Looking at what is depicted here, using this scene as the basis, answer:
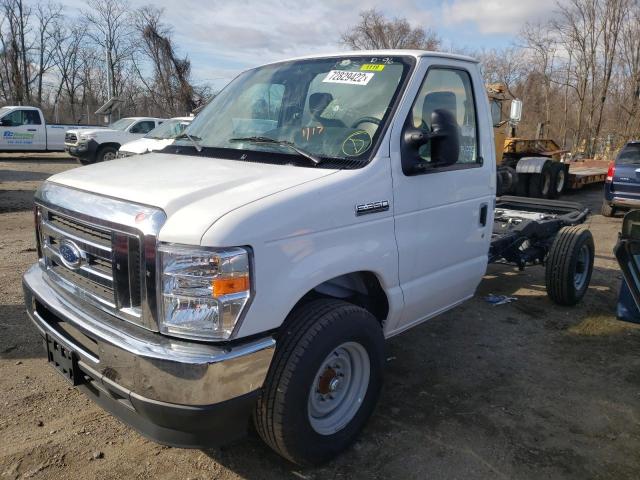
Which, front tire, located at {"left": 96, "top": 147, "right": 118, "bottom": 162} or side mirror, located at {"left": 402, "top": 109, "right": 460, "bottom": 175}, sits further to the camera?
front tire, located at {"left": 96, "top": 147, "right": 118, "bottom": 162}

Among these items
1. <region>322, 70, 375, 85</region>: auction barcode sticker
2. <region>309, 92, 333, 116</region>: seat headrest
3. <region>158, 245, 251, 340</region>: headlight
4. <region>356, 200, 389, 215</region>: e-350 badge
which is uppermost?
<region>322, 70, 375, 85</region>: auction barcode sticker

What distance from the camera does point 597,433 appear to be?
344 centimetres

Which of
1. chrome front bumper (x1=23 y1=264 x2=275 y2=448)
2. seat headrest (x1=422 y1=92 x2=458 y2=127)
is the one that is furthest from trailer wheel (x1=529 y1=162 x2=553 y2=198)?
chrome front bumper (x1=23 y1=264 x2=275 y2=448)

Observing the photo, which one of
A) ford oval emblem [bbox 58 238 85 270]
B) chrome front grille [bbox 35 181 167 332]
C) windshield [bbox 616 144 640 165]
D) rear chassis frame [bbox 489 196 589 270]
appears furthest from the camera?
windshield [bbox 616 144 640 165]

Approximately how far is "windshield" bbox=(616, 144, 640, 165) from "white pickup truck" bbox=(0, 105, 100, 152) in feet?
58.9

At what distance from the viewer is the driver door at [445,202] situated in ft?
10.7

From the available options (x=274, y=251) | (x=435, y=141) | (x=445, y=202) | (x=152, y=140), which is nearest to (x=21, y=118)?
(x=152, y=140)

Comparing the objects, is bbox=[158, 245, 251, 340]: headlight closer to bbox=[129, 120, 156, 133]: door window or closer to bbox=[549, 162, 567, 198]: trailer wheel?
bbox=[549, 162, 567, 198]: trailer wheel

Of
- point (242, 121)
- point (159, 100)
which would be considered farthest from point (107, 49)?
point (242, 121)

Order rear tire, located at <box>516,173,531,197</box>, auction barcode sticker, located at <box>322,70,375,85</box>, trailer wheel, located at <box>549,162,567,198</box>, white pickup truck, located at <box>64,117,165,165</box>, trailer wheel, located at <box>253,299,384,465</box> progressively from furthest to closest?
white pickup truck, located at <box>64,117,165,165</box>, trailer wheel, located at <box>549,162,567,198</box>, rear tire, located at <box>516,173,531,197</box>, auction barcode sticker, located at <box>322,70,375,85</box>, trailer wheel, located at <box>253,299,384,465</box>

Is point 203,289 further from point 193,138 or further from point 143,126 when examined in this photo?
point 143,126

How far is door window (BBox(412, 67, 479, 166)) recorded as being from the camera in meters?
3.44

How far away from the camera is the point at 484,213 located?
4.07 metres

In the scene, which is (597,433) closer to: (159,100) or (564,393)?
(564,393)
